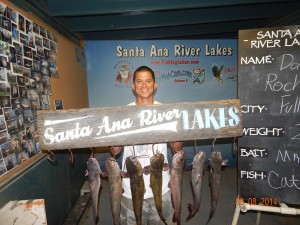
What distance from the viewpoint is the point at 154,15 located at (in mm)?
5027

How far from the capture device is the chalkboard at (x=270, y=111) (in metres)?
2.67

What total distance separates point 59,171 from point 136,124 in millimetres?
2951

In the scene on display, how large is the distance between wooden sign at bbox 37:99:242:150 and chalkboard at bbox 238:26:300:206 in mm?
741

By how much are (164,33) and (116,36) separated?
131cm

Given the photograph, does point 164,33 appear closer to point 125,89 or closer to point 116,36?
point 116,36

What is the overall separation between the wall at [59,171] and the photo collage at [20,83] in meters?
0.15

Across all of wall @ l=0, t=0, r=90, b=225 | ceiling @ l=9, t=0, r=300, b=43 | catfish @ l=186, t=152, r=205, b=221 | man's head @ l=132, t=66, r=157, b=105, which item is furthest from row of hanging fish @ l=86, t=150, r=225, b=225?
ceiling @ l=9, t=0, r=300, b=43

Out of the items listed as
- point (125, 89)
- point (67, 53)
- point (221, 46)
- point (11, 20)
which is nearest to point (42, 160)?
point (11, 20)

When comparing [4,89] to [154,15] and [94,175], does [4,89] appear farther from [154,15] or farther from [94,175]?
[154,15]

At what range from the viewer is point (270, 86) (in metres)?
2.71

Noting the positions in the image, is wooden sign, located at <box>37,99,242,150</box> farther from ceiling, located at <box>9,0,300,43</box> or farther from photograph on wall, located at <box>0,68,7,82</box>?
ceiling, located at <box>9,0,300,43</box>

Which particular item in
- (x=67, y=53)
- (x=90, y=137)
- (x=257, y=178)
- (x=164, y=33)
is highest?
(x=164, y=33)

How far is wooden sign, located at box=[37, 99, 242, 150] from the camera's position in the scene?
2.05 meters
